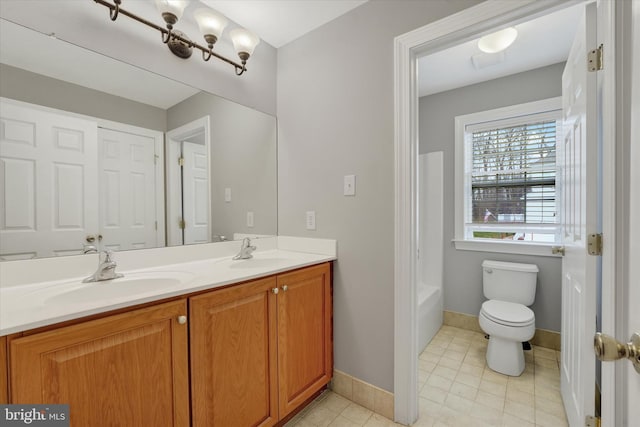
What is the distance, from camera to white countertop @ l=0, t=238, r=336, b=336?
73cm

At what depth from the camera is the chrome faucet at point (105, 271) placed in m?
1.11

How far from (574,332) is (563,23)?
1.89 m

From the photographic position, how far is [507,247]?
93.2 inches

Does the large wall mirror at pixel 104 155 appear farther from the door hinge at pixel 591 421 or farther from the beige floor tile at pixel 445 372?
the door hinge at pixel 591 421

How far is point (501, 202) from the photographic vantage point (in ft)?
8.34

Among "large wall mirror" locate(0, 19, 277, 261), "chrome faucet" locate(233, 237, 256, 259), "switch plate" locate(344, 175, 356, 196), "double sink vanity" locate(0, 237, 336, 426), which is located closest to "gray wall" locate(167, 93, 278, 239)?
"large wall mirror" locate(0, 19, 277, 261)

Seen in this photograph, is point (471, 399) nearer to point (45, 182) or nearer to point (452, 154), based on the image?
point (452, 154)

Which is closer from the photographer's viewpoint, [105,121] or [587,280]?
[587,280]

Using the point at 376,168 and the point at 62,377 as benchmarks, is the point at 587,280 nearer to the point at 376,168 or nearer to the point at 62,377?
the point at 376,168

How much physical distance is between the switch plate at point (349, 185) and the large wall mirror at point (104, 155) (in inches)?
29.8

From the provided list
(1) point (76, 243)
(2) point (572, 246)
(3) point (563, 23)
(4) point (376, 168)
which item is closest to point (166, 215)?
(1) point (76, 243)

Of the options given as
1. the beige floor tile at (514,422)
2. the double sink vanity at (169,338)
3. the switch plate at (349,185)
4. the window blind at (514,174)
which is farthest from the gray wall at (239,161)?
the window blind at (514,174)

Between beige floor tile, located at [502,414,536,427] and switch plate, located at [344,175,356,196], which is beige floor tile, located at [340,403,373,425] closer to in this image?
beige floor tile, located at [502,414,536,427]

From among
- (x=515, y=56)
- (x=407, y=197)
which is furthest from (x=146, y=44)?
(x=515, y=56)
